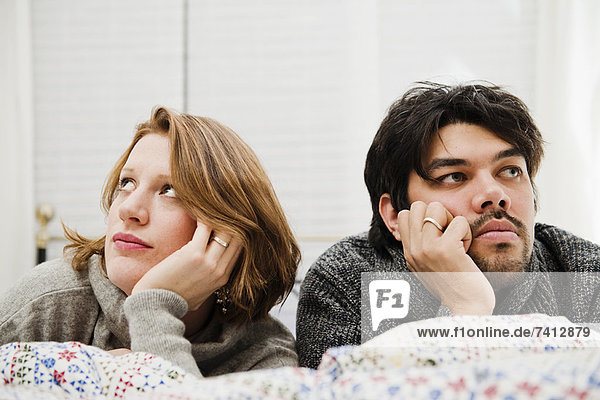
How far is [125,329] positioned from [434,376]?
680mm

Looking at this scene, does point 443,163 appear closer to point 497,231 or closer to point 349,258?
point 497,231

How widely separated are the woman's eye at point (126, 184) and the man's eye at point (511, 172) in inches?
27.7

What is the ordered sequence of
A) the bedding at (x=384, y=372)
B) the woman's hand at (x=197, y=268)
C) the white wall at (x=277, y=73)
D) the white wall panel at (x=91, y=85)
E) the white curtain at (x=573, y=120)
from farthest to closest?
1. the white wall panel at (x=91, y=85)
2. the white wall at (x=277, y=73)
3. the white curtain at (x=573, y=120)
4. the woman's hand at (x=197, y=268)
5. the bedding at (x=384, y=372)

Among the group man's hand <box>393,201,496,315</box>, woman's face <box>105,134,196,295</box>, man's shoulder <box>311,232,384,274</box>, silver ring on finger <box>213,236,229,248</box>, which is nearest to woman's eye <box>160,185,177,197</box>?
woman's face <box>105,134,196,295</box>

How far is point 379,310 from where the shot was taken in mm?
1121

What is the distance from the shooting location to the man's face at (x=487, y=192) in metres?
1.10

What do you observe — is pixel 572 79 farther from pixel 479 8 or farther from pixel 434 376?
pixel 434 376

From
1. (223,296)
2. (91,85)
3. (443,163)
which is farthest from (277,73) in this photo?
(223,296)

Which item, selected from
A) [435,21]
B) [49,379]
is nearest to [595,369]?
[49,379]

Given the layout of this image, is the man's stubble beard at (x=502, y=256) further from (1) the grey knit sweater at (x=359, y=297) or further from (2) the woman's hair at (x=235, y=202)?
(2) the woman's hair at (x=235, y=202)

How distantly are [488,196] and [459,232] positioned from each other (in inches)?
3.6

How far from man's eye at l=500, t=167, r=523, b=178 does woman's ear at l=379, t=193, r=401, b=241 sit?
0.78 feet

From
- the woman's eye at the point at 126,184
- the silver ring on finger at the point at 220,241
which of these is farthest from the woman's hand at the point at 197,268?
the woman's eye at the point at 126,184

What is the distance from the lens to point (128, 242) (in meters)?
1.01
